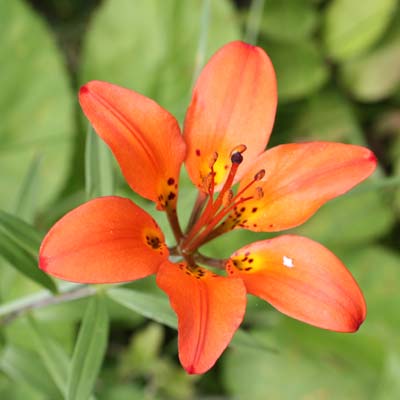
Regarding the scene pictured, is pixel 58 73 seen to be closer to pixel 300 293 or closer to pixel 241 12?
pixel 241 12

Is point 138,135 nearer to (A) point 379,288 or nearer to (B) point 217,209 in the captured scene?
(B) point 217,209

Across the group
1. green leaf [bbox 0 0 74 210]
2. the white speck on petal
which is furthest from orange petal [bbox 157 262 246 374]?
green leaf [bbox 0 0 74 210]

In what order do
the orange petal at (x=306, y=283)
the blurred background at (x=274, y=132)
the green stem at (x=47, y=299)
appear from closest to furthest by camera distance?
the orange petal at (x=306, y=283), the green stem at (x=47, y=299), the blurred background at (x=274, y=132)

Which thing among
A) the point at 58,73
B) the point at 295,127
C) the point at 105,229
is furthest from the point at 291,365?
the point at 105,229

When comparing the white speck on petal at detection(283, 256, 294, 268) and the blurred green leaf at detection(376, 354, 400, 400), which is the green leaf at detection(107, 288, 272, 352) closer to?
the white speck on petal at detection(283, 256, 294, 268)

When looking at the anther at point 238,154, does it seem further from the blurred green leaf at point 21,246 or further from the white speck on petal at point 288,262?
the blurred green leaf at point 21,246

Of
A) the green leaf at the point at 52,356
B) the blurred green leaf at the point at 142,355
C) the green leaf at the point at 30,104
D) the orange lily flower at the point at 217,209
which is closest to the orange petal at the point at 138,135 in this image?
the orange lily flower at the point at 217,209

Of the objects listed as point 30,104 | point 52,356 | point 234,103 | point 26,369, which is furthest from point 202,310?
point 30,104
